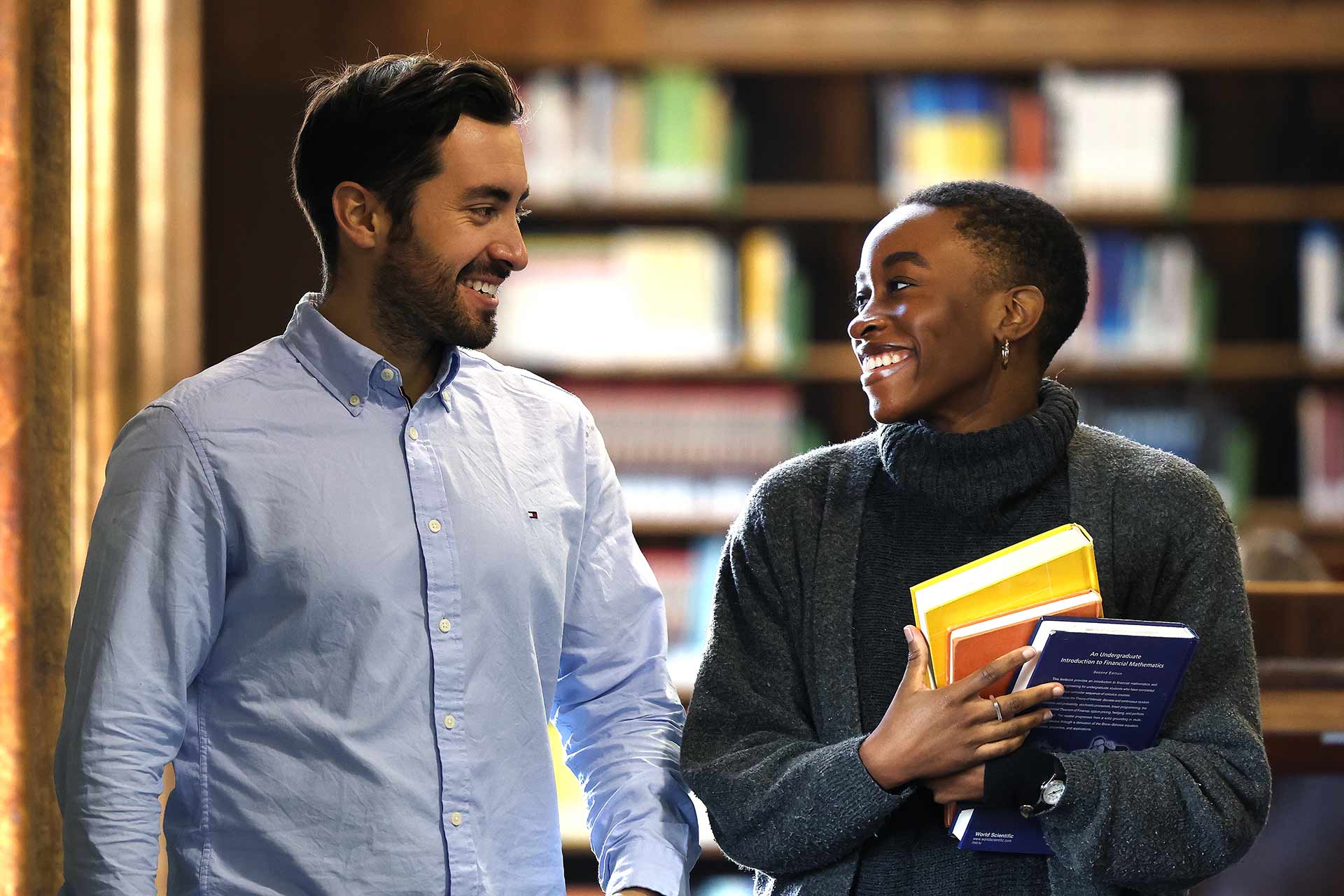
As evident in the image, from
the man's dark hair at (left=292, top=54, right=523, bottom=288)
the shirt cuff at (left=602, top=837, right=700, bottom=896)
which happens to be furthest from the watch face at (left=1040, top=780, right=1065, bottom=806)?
the man's dark hair at (left=292, top=54, right=523, bottom=288)

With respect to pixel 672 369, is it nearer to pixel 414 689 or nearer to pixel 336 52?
pixel 336 52

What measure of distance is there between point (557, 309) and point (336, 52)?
3.04ft

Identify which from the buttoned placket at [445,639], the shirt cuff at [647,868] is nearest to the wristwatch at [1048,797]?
the shirt cuff at [647,868]

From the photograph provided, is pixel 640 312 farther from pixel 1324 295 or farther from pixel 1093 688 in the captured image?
pixel 1093 688

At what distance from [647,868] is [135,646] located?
1.66ft

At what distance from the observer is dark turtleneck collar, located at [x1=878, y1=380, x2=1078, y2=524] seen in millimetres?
1298

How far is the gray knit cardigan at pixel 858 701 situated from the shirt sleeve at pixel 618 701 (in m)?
0.08

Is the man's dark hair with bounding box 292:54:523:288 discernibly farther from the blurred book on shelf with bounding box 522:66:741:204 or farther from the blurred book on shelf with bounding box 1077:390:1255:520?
the blurred book on shelf with bounding box 1077:390:1255:520

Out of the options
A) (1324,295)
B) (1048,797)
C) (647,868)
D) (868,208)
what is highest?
(868,208)

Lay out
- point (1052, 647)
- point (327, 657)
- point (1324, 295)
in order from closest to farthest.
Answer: point (1052, 647) < point (327, 657) < point (1324, 295)

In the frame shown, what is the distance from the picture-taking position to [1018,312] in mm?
1345

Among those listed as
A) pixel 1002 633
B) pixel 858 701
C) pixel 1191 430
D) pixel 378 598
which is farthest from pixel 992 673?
pixel 1191 430

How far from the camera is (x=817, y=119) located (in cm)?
409

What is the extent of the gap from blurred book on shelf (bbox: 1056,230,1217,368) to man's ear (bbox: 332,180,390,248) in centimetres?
274
